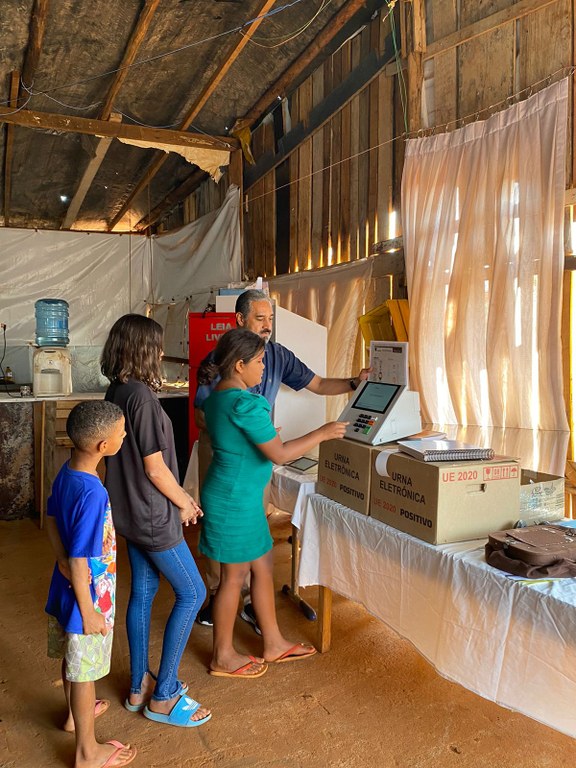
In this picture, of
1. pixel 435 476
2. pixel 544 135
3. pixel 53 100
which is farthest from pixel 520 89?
pixel 53 100

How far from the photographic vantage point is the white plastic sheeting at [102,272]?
704 cm

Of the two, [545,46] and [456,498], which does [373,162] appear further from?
[456,498]

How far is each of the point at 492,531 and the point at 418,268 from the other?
215cm

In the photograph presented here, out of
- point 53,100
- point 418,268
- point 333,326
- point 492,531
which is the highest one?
point 53,100

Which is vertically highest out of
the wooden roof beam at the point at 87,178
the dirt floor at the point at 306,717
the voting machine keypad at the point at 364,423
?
the wooden roof beam at the point at 87,178

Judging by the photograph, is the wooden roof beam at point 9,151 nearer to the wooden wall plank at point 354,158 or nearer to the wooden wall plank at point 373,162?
the wooden wall plank at point 354,158

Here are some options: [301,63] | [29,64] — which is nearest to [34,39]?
[29,64]

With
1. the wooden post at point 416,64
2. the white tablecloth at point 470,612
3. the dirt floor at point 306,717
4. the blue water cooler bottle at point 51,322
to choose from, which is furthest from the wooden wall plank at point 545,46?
the blue water cooler bottle at point 51,322

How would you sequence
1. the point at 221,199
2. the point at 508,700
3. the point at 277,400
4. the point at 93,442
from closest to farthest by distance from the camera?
the point at 508,700, the point at 93,442, the point at 277,400, the point at 221,199

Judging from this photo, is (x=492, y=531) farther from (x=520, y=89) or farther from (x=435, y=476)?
(x=520, y=89)

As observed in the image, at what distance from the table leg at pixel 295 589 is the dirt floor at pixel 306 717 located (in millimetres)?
121

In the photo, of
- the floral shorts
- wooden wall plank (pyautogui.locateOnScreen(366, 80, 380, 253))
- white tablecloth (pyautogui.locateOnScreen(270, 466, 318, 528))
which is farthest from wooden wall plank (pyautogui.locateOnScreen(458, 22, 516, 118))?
the floral shorts

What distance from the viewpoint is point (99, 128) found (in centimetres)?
584

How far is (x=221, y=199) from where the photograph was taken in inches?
288
